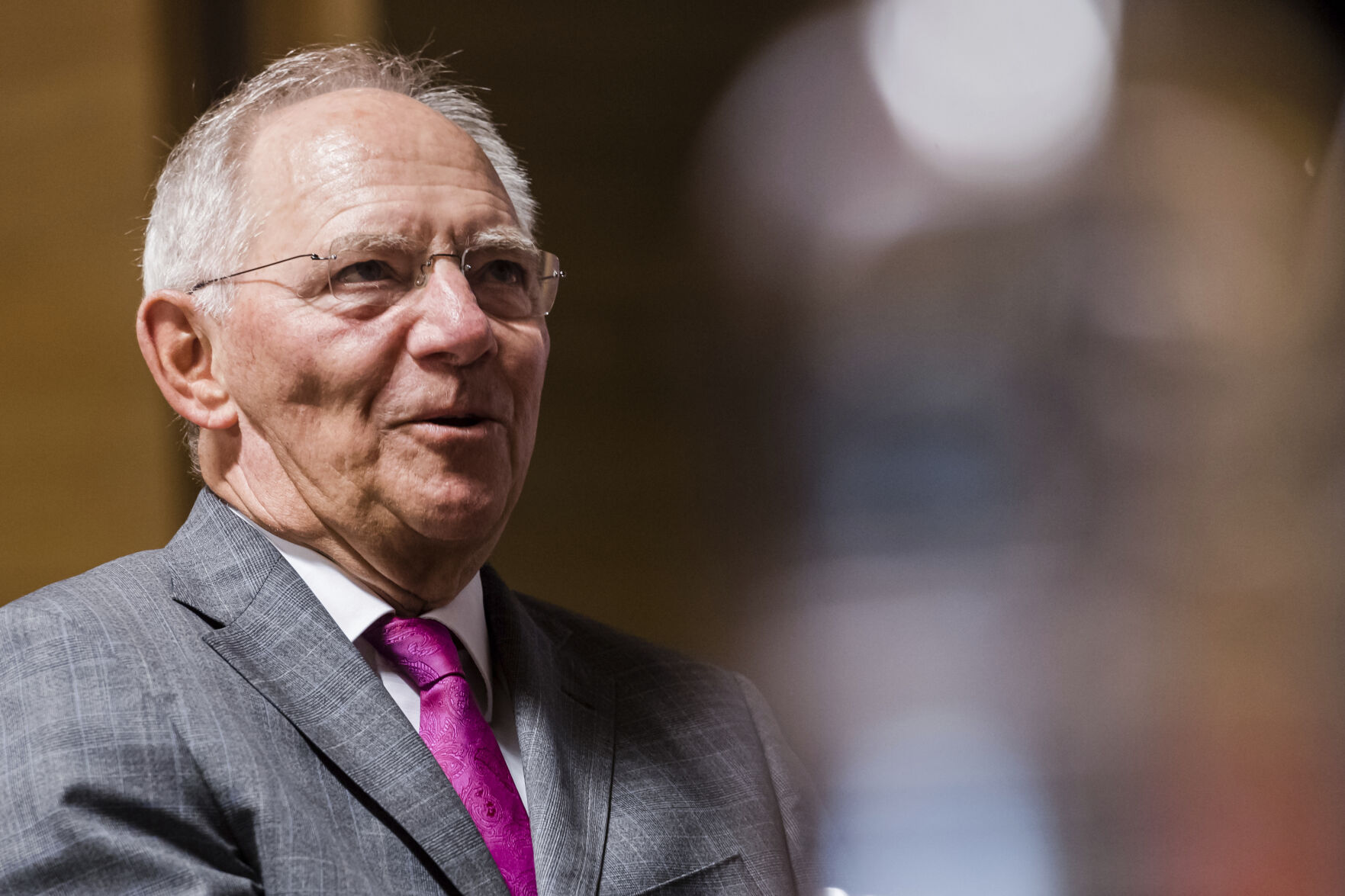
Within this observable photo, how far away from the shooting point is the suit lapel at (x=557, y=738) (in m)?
0.83

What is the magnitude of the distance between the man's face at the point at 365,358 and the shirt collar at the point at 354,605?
4cm

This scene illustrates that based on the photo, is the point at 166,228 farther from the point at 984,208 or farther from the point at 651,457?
the point at 984,208

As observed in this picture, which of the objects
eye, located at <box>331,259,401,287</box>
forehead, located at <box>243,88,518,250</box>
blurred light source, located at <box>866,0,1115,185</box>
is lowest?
eye, located at <box>331,259,401,287</box>

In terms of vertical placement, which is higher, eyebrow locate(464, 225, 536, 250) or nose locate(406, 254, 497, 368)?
eyebrow locate(464, 225, 536, 250)

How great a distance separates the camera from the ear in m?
0.94

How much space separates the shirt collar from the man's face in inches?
1.5

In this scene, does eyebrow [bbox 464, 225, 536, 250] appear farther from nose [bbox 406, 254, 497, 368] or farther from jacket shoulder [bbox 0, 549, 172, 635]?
jacket shoulder [bbox 0, 549, 172, 635]

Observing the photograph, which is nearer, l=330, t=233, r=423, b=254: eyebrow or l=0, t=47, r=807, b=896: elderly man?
l=0, t=47, r=807, b=896: elderly man

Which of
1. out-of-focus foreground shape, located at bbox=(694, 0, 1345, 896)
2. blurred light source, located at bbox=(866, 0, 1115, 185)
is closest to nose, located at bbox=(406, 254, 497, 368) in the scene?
out-of-focus foreground shape, located at bbox=(694, 0, 1345, 896)

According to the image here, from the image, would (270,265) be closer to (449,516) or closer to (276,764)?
(449,516)

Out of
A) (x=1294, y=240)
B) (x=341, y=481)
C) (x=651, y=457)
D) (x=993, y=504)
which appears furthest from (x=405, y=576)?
(x=1294, y=240)

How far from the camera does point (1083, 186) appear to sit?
1658 millimetres

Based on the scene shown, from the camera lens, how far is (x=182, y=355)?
956 mm

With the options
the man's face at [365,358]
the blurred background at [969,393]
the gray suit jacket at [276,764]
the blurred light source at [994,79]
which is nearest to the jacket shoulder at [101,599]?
the gray suit jacket at [276,764]
